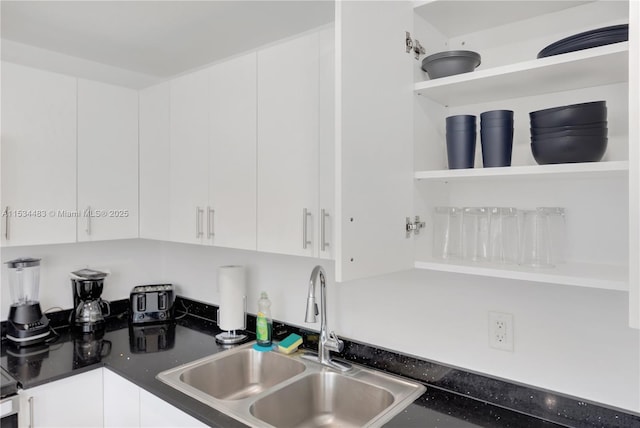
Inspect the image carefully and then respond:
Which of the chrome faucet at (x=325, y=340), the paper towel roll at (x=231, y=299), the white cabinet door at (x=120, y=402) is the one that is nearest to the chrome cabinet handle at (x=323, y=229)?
the chrome faucet at (x=325, y=340)

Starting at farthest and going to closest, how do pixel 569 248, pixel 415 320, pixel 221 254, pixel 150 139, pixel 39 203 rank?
1. pixel 221 254
2. pixel 150 139
3. pixel 39 203
4. pixel 415 320
5. pixel 569 248

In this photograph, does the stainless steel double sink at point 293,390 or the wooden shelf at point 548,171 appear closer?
the wooden shelf at point 548,171

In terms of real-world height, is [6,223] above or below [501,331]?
above

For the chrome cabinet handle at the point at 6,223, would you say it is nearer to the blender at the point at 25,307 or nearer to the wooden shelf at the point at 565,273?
the blender at the point at 25,307

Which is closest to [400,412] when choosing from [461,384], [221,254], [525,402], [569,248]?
[461,384]

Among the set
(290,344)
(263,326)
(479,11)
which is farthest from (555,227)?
(263,326)

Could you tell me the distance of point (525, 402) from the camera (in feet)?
4.22

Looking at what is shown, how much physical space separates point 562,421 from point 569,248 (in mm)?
518

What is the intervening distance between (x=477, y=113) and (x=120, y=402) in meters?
1.76

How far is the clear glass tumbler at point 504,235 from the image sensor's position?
1129mm

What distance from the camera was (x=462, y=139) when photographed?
1.17m

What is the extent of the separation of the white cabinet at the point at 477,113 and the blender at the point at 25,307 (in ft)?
5.67

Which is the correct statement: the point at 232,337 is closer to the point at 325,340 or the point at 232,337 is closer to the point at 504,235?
the point at 325,340

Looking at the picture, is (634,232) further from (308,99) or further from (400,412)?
(308,99)
